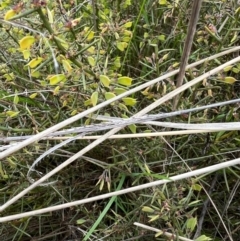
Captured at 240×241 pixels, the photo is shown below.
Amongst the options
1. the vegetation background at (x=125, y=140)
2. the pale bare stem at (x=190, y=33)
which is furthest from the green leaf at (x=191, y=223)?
the pale bare stem at (x=190, y=33)

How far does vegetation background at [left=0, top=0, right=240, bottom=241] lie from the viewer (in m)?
0.69

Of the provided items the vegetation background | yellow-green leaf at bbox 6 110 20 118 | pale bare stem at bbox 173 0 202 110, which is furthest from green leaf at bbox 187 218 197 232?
yellow-green leaf at bbox 6 110 20 118

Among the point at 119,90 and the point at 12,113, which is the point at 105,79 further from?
the point at 12,113

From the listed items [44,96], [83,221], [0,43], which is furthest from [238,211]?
[0,43]

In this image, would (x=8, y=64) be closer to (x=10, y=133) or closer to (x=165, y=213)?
(x=10, y=133)

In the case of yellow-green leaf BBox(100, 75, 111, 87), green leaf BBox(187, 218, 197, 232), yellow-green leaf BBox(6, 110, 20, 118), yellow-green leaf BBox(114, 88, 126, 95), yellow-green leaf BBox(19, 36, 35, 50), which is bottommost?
green leaf BBox(187, 218, 197, 232)

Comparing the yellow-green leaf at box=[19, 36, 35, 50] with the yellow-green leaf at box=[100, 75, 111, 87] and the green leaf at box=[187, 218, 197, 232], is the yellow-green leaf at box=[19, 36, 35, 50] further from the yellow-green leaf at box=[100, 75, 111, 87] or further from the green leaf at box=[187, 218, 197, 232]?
the green leaf at box=[187, 218, 197, 232]

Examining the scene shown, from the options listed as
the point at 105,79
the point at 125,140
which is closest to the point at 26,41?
the point at 105,79

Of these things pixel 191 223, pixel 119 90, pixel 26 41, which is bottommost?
pixel 191 223

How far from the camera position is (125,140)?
0.76 m

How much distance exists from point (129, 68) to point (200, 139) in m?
0.20

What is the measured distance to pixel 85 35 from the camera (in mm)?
655

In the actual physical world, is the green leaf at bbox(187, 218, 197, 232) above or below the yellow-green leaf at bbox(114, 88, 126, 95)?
below

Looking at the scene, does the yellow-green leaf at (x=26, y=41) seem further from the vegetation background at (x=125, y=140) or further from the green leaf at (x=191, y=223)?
the green leaf at (x=191, y=223)
